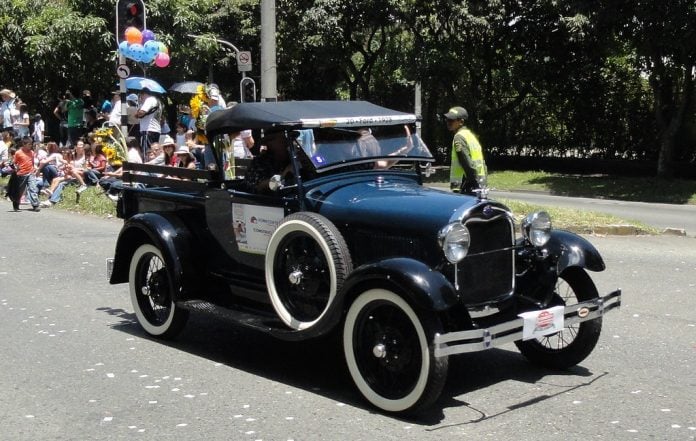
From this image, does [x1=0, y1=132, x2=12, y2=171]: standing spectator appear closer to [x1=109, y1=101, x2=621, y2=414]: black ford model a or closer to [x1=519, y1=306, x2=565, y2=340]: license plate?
[x1=109, y1=101, x2=621, y2=414]: black ford model a

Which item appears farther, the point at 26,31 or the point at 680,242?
the point at 26,31

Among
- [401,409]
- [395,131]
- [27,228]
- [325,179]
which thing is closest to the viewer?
[401,409]

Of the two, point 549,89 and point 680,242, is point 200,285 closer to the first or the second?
point 680,242

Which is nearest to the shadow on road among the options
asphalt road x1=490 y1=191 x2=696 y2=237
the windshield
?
the windshield

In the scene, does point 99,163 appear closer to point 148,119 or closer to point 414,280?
point 148,119

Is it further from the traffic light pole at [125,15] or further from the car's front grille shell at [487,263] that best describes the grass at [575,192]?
the car's front grille shell at [487,263]

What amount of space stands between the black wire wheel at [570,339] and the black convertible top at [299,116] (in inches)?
69.5

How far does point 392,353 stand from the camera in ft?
18.3

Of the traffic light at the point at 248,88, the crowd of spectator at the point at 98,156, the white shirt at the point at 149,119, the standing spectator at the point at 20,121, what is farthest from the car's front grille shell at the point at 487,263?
the standing spectator at the point at 20,121

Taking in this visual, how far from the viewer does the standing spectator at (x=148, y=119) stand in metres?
18.5

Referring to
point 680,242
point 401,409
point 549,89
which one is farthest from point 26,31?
point 401,409

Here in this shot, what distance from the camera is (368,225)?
6.01m

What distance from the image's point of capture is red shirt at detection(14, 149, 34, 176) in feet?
56.2

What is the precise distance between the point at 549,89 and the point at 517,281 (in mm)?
21903
